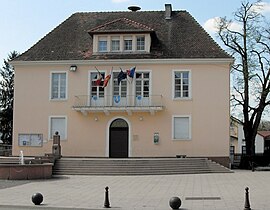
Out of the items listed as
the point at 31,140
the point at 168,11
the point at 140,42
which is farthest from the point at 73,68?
the point at 168,11

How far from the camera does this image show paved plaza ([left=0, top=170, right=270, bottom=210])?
16.4m

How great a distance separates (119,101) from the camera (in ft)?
126

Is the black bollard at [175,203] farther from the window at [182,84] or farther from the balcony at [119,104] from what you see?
the window at [182,84]

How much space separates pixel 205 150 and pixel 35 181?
15.8 metres

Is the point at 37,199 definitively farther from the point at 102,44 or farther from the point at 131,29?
the point at 102,44

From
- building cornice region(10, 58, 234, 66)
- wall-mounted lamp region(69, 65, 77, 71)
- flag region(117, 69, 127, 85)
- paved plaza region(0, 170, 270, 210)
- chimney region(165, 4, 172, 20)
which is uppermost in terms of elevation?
chimney region(165, 4, 172, 20)

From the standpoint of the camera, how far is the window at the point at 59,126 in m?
39.2

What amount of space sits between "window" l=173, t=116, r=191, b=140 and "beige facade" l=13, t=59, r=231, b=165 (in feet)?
0.57

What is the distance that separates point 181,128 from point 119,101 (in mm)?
5162

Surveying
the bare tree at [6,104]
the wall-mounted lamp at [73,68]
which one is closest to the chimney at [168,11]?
the wall-mounted lamp at [73,68]

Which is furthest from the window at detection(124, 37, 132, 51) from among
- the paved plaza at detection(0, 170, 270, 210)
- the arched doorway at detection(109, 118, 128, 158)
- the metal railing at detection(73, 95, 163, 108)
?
the paved plaza at detection(0, 170, 270, 210)

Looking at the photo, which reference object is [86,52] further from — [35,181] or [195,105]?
[35,181]

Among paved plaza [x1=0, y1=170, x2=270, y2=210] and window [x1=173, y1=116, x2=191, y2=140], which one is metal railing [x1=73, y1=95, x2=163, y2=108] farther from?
paved plaza [x1=0, y1=170, x2=270, y2=210]

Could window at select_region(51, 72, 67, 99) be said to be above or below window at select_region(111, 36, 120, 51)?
below
